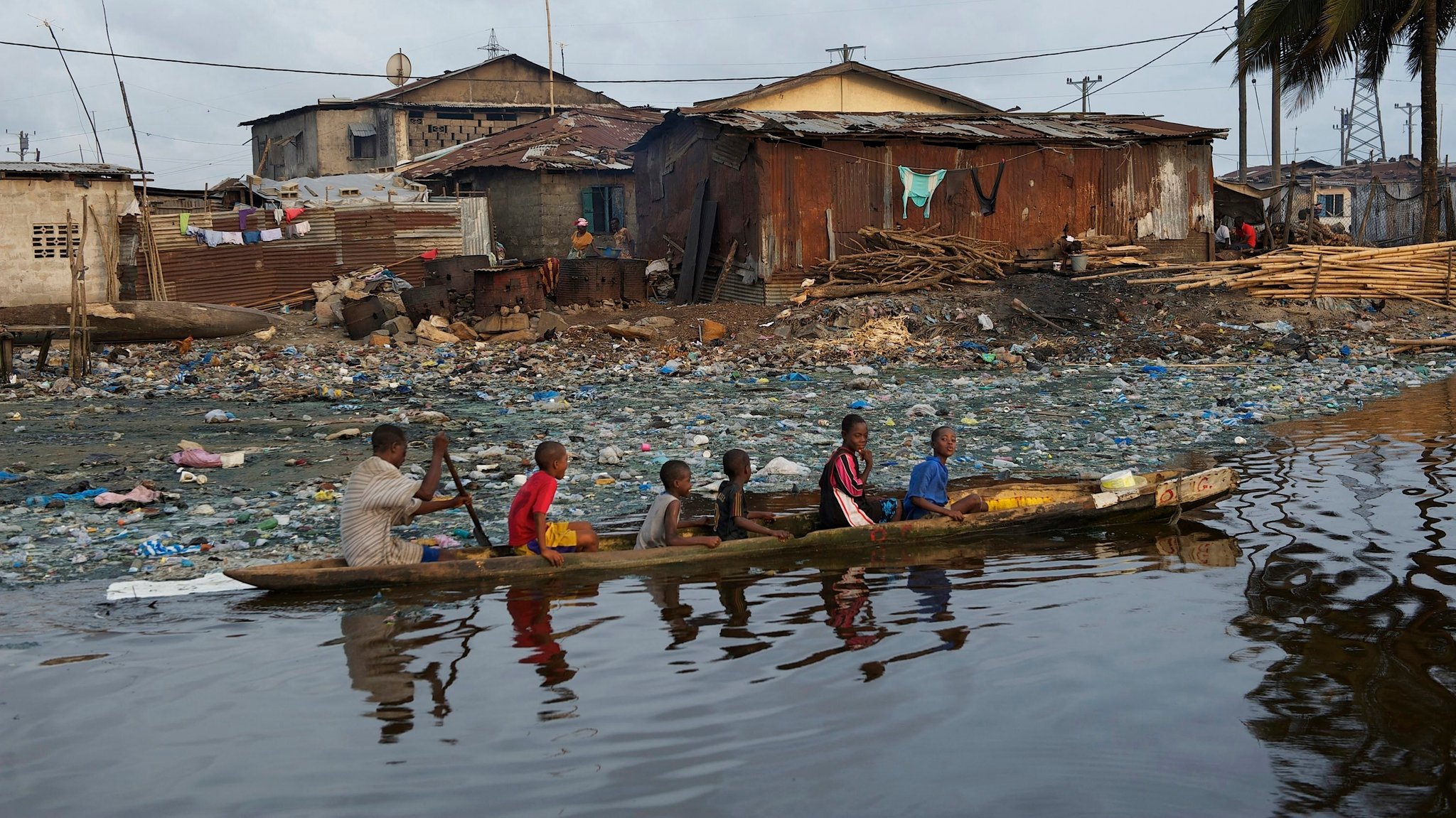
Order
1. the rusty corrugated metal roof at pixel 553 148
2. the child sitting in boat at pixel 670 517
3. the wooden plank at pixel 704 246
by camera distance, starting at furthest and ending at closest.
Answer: the rusty corrugated metal roof at pixel 553 148 < the wooden plank at pixel 704 246 < the child sitting in boat at pixel 670 517

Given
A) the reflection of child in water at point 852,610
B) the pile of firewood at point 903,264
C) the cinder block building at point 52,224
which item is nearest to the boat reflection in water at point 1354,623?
the reflection of child in water at point 852,610

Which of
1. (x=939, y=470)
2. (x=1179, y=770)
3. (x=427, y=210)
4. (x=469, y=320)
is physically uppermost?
(x=427, y=210)

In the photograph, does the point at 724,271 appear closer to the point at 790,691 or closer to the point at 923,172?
the point at 923,172

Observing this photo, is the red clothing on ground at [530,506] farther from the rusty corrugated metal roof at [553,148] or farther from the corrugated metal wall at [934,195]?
the rusty corrugated metal roof at [553,148]

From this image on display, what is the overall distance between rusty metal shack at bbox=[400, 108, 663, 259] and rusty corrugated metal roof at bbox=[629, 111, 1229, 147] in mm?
4905

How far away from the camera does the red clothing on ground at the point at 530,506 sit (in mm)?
5852

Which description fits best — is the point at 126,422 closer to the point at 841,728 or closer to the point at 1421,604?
the point at 841,728

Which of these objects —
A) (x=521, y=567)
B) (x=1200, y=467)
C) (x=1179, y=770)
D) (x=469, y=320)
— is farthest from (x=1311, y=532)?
(x=469, y=320)

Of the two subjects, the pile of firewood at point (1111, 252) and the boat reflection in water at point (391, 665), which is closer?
the boat reflection in water at point (391, 665)

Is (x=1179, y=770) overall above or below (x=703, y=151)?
below

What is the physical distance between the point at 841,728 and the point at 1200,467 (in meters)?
5.47

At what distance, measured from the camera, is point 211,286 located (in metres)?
18.7

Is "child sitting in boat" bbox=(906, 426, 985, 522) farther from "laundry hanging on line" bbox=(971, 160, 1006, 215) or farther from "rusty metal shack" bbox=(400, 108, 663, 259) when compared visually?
"rusty metal shack" bbox=(400, 108, 663, 259)

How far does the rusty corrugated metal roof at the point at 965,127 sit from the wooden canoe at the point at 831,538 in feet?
37.8
